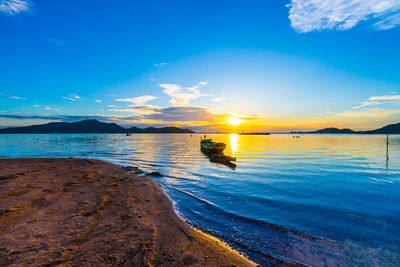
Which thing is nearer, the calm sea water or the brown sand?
the brown sand

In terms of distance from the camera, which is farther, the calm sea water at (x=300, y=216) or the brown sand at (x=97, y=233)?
the calm sea water at (x=300, y=216)

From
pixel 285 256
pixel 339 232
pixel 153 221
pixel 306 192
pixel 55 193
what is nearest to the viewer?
pixel 285 256

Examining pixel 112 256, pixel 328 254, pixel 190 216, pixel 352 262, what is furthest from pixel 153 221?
pixel 352 262

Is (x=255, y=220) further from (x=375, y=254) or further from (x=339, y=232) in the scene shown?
(x=375, y=254)

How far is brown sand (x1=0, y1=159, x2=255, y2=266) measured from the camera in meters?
5.05

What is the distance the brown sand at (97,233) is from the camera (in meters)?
5.05

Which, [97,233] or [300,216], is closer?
[97,233]

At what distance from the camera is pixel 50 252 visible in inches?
202

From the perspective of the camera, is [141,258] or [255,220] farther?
[255,220]

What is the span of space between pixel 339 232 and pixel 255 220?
3.95 meters

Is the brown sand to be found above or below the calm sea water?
above

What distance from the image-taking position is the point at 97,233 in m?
6.41

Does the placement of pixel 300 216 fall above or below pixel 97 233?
below

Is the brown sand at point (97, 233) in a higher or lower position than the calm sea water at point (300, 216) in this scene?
higher
